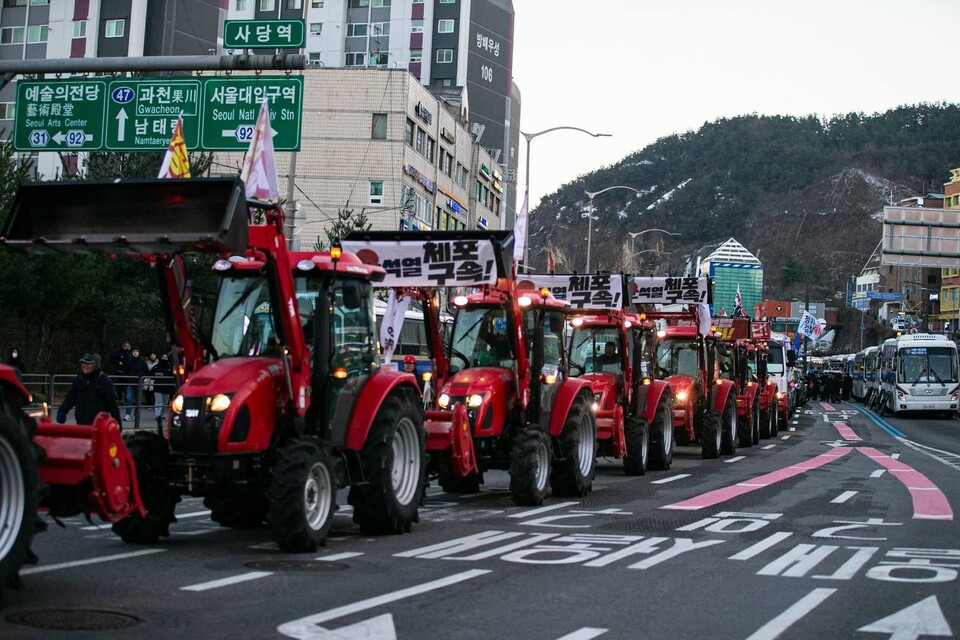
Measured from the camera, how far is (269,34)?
20172mm

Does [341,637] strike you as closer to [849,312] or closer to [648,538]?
[648,538]

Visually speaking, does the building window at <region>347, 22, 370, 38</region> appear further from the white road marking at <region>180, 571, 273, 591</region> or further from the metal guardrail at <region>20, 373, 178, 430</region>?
the white road marking at <region>180, 571, 273, 591</region>

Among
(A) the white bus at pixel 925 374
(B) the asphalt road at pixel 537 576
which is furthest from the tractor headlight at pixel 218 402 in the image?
(A) the white bus at pixel 925 374

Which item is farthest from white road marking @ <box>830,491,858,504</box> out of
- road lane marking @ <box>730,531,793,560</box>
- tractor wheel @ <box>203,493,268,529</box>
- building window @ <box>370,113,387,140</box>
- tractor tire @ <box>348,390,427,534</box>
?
building window @ <box>370,113,387,140</box>

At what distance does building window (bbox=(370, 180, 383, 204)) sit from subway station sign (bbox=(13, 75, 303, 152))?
40.4 meters

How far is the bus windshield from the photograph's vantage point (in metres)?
54.3

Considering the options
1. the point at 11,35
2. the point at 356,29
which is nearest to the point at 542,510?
the point at 11,35

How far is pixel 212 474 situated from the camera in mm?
10273

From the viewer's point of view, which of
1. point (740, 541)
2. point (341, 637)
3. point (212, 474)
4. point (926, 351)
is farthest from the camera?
point (926, 351)

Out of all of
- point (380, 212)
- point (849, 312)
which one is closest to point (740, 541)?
point (380, 212)

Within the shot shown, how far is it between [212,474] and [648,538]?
4.42m

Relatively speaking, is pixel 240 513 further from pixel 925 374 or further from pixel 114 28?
pixel 114 28

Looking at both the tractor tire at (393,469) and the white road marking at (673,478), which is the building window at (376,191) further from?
the tractor tire at (393,469)

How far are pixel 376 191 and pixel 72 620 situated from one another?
56.6m
